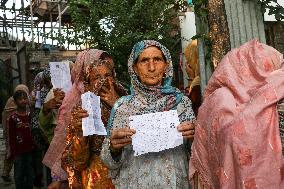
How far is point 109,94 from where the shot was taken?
327 centimetres

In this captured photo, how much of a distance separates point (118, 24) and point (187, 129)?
684cm

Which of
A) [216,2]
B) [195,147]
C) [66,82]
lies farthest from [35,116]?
[195,147]

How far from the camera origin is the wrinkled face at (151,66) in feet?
9.12

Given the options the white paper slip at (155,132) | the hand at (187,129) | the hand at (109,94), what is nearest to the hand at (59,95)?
the hand at (109,94)

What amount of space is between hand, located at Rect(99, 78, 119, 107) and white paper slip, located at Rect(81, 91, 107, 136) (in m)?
0.22

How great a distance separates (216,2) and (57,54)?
547 inches

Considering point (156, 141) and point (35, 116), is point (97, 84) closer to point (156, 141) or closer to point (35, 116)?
point (156, 141)

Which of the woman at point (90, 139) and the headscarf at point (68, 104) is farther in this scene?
the headscarf at point (68, 104)

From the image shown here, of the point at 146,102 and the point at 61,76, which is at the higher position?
the point at 61,76

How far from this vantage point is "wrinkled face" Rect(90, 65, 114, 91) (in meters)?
3.30

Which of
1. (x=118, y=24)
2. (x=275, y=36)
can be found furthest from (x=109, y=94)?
(x=118, y=24)

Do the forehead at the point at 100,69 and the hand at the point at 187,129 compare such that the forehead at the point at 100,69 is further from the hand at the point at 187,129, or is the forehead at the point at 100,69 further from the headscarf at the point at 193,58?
the headscarf at the point at 193,58

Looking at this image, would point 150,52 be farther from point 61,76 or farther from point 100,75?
point 61,76

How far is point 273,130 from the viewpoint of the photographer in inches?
83.0
